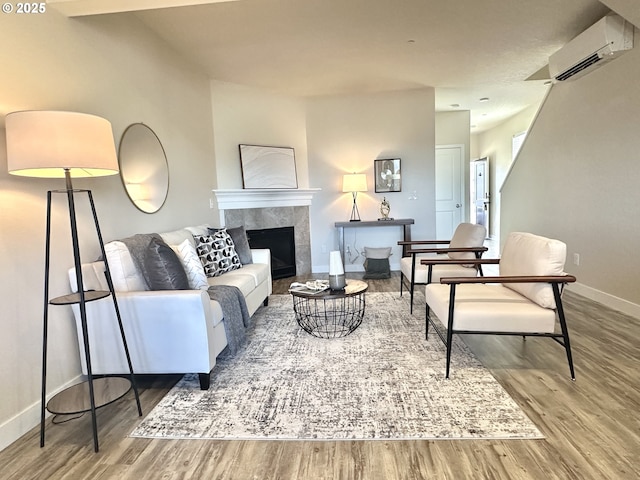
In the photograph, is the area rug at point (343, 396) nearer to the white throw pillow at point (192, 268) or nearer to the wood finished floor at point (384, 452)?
the wood finished floor at point (384, 452)

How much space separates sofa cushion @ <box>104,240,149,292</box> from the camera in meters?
2.32

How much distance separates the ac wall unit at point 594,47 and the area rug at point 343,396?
8.97 feet

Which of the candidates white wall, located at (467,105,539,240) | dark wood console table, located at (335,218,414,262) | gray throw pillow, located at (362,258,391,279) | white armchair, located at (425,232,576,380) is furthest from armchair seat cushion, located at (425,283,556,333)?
white wall, located at (467,105,539,240)

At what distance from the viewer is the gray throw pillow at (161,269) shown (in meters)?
2.31

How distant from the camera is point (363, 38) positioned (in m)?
3.55

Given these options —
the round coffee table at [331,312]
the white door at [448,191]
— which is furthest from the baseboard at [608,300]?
the white door at [448,191]

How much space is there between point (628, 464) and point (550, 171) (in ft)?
12.0

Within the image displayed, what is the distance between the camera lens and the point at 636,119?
3035 millimetres

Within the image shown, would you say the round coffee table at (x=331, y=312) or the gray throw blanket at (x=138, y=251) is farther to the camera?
the round coffee table at (x=331, y=312)

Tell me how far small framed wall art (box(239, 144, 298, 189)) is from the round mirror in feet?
5.17

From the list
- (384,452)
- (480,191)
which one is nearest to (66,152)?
(384,452)

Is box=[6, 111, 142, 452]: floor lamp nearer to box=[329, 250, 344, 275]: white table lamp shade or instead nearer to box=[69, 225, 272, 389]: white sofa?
box=[69, 225, 272, 389]: white sofa

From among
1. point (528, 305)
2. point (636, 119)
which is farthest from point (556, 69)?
point (528, 305)

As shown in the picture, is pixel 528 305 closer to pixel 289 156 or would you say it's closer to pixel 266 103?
pixel 289 156
